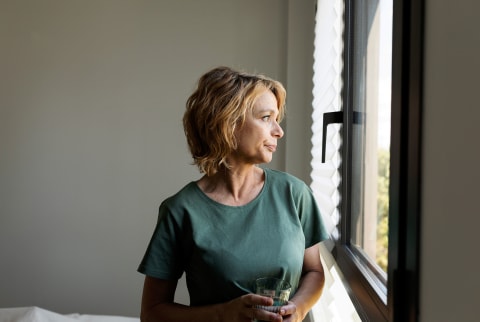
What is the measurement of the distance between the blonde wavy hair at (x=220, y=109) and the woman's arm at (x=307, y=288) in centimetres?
30

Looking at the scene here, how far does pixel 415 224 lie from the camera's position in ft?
1.86

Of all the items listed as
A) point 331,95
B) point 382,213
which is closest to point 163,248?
point 382,213

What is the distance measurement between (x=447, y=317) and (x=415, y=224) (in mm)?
124

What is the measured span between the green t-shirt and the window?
0.63 feet

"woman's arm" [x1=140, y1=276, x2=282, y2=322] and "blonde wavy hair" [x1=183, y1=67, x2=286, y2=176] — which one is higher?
"blonde wavy hair" [x1=183, y1=67, x2=286, y2=176]

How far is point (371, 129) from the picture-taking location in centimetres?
117

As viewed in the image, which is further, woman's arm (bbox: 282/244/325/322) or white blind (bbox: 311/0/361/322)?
white blind (bbox: 311/0/361/322)

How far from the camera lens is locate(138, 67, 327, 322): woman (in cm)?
95

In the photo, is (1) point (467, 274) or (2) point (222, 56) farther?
(2) point (222, 56)

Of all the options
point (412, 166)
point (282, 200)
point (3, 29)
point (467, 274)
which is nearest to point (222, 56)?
point (3, 29)

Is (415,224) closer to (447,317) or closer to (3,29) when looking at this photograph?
(447,317)

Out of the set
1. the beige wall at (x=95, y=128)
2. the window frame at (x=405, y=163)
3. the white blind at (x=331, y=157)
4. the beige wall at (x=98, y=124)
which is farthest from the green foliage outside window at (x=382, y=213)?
the beige wall at (x=95, y=128)

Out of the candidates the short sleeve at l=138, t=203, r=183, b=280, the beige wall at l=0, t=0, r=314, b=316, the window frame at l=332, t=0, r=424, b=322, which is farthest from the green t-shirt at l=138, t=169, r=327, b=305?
the beige wall at l=0, t=0, r=314, b=316

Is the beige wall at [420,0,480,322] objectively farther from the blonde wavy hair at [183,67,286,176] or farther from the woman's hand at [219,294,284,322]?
the blonde wavy hair at [183,67,286,176]
